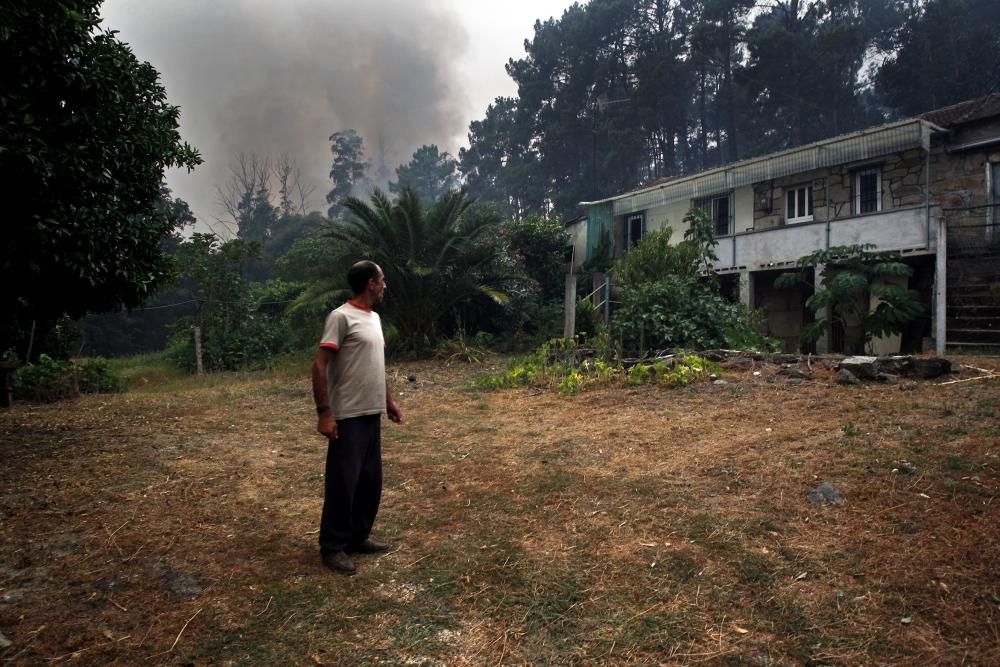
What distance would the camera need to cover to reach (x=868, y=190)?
14969 mm

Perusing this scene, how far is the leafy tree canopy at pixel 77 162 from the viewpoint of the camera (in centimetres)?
433

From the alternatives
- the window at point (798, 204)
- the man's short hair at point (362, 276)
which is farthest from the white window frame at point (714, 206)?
the man's short hair at point (362, 276)

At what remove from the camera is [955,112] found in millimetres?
14523

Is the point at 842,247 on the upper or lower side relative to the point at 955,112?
lower

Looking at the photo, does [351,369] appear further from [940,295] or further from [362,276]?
[940,295]

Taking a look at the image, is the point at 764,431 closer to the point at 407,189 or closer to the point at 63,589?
the point at 63,589

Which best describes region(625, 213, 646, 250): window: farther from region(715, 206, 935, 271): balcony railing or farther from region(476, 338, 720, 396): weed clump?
region(476, 338, 720, 396): weed clump

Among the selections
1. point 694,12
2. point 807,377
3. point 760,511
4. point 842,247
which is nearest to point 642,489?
point 760,511

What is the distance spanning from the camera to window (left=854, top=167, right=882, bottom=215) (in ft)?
48.2

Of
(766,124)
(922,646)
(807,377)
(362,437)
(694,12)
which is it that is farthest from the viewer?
(694,12)

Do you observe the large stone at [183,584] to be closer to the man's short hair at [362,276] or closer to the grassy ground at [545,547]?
the grassy ground at [545,547]

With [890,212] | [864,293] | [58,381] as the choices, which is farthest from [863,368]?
[58,381]

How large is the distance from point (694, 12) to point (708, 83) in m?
4.33

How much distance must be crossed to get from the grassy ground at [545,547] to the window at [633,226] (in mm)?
15105
